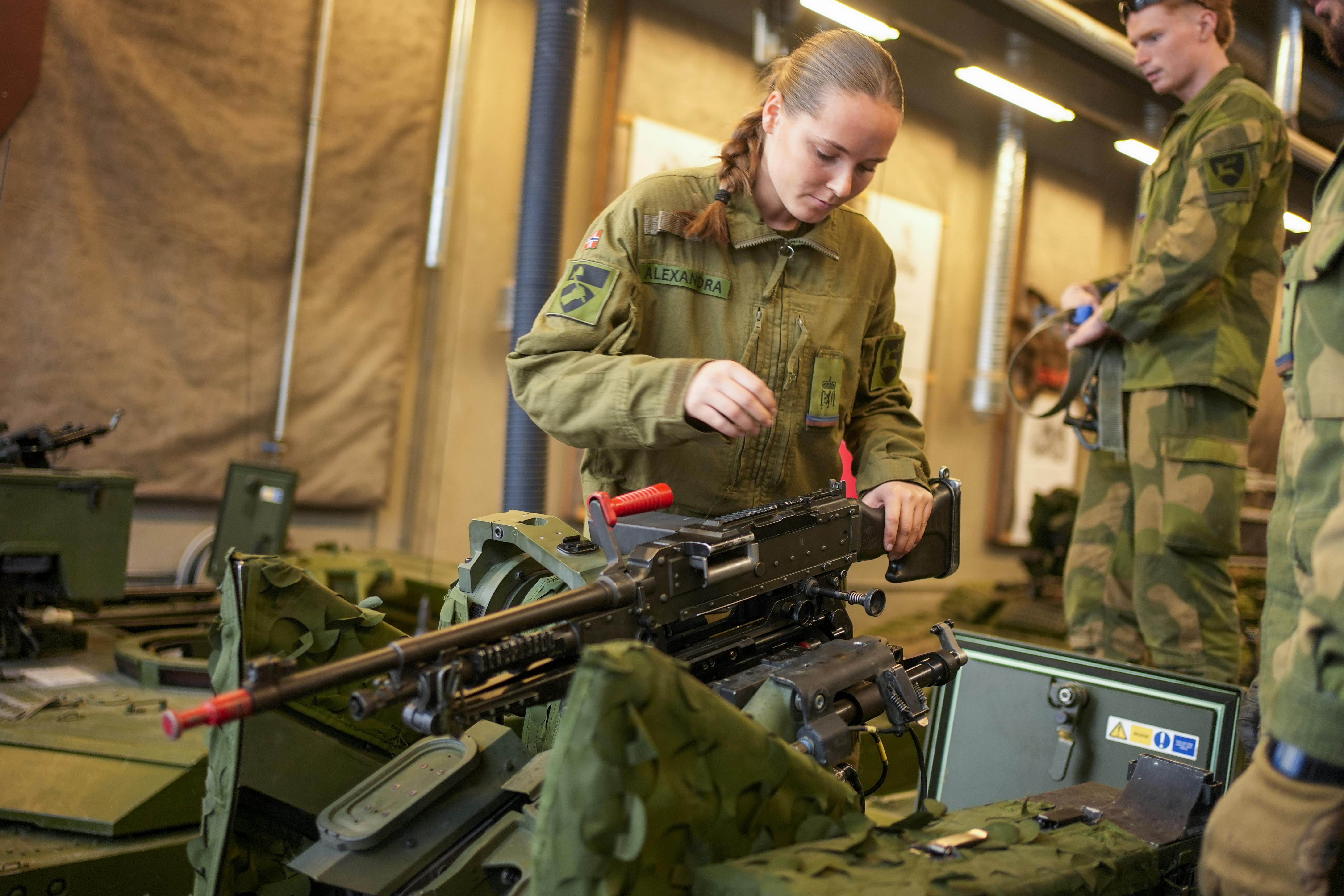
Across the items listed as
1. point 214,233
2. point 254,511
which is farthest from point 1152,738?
point 214,233

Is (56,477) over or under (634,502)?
under

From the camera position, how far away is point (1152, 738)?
2152 millimetres

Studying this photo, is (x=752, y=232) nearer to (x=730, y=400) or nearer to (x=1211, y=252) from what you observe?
(x=730, y=400)

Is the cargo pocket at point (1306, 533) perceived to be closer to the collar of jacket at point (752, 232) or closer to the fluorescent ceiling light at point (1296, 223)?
the collar of jacket at point (752, 232)

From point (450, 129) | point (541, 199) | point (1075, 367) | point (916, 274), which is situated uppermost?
point (450, 129)

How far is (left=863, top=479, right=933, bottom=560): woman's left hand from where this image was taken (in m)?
1.81

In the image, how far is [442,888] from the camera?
1401 mm

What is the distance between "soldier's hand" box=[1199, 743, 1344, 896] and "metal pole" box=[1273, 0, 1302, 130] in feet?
19.4

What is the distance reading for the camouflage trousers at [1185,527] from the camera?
109 inches

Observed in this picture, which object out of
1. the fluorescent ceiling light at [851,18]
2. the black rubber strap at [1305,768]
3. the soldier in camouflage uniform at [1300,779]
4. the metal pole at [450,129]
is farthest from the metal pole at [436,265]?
the black rubber strap at [1305,768]

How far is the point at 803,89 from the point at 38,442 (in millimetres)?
3028

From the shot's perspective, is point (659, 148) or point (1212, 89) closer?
point (1212, 89)

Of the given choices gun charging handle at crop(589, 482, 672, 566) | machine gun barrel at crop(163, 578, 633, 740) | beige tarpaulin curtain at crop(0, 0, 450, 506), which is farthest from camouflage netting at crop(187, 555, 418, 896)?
beige tarpaulin curtain at crop(0, 0, 450, 506)

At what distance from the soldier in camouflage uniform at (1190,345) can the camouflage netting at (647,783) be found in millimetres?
1969
